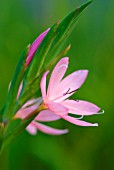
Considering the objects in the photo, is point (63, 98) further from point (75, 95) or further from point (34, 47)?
point (75, 95)

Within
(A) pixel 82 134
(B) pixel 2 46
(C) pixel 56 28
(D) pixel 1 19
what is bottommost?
(A) pixel 82 134

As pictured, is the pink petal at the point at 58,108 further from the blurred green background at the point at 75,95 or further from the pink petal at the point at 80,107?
the blurred green background at the point at 75,95

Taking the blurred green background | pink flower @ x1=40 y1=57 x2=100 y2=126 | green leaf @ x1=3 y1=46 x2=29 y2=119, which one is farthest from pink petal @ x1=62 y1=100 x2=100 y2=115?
Answer: the blurred green background

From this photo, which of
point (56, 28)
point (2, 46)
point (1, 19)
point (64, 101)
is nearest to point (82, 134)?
point (2, 46)

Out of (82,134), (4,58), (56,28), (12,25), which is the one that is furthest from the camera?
(12,25)

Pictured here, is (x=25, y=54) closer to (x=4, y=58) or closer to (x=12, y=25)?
(x=4, y=58)

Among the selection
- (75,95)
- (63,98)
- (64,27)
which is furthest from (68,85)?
(75,95)
